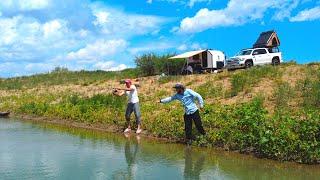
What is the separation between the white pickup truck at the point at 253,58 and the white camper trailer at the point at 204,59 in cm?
396

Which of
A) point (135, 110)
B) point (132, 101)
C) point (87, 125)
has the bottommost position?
point (87, 125)

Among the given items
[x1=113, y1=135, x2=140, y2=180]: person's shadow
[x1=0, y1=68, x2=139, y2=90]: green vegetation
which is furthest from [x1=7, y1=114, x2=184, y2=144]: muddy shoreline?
[x1=0, y1=68, x2=139, y2=90]: green vegetation

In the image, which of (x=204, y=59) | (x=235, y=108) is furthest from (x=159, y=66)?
(x=235, y=108)

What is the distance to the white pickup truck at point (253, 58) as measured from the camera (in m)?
37.9

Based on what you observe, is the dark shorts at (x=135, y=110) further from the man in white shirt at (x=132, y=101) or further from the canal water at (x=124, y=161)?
the canal water at (x=124, y=161)

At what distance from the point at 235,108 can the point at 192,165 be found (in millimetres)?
4033

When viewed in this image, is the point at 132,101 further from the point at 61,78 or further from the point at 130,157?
the point at 61,78

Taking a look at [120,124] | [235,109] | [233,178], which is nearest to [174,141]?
[235,109]

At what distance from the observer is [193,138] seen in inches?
637

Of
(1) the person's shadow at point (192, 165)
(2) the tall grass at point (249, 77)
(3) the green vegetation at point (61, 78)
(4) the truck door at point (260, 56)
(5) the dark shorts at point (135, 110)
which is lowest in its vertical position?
(1) the person's shadow at point (192, 165)

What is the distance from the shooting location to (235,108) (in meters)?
16.6

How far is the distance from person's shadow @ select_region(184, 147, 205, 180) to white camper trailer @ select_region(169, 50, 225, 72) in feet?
91.6

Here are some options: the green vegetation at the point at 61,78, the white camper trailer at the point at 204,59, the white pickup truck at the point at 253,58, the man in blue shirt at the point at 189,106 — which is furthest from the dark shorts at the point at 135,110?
the white camper trailer at the point at 204,59

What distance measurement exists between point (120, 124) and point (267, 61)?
21187mm
